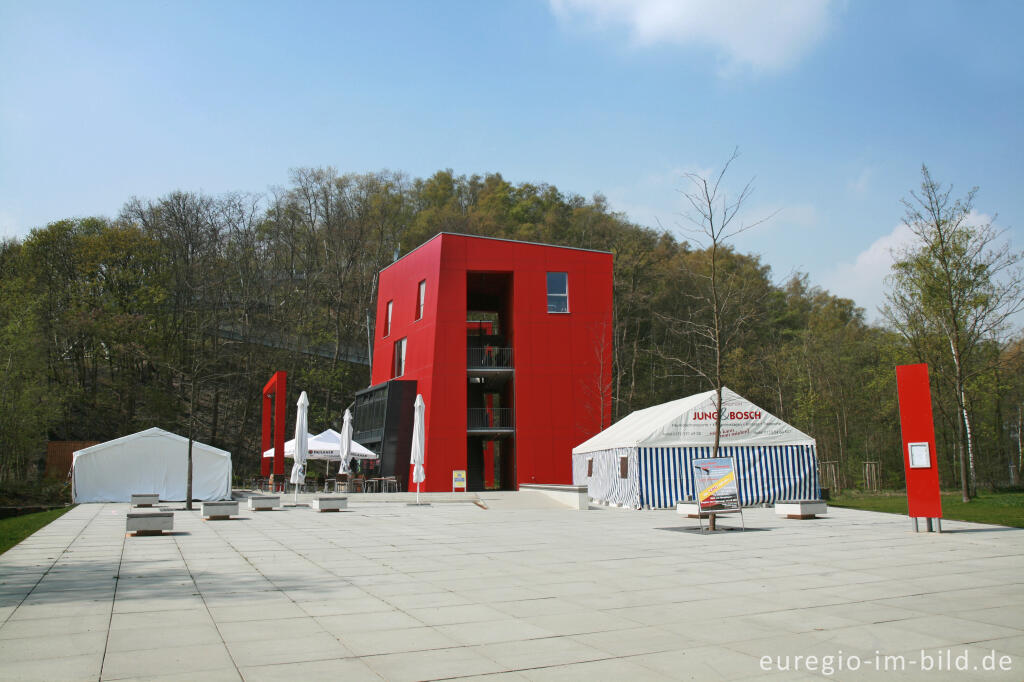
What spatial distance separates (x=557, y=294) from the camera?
1273 inches

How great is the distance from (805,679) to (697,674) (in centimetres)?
57

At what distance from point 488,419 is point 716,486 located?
20493 mm

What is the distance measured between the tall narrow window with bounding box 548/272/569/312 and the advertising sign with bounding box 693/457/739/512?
1966cm

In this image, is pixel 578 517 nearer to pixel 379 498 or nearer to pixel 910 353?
pixel 379 498

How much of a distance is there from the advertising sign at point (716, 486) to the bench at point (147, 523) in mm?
8862

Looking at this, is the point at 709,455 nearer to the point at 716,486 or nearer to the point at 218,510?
the point at 716,486

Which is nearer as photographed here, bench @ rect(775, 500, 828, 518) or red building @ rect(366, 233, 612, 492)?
bench @ rect(775, 500, 828, 518)

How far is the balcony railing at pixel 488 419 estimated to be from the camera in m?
32.0

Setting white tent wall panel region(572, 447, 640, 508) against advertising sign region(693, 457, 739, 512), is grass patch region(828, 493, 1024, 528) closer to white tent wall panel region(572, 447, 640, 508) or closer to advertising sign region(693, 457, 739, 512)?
advertising sign region(693, 457, 739, 512)

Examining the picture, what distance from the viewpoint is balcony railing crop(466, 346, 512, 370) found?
3186 centimetres

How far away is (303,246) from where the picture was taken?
47.2 metres

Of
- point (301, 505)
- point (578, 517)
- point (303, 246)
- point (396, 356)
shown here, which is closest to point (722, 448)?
point (578, 517)

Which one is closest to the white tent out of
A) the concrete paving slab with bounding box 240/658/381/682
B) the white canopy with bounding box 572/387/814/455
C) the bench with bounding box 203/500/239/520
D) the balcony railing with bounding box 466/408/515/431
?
the balcony railing with bounding box 466/408/515/431

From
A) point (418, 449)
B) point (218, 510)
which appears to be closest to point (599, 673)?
point (218, 510)
